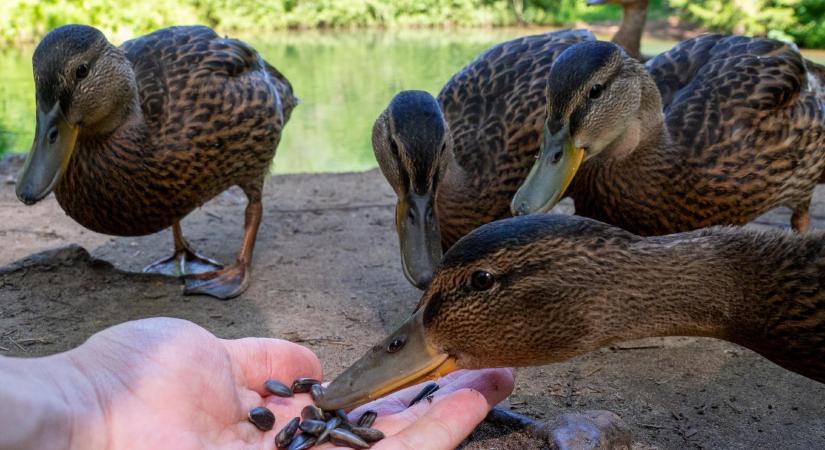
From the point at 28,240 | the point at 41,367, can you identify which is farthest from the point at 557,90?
the point at 28,240

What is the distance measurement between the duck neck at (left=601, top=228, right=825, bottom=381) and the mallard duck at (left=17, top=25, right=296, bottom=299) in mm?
2540

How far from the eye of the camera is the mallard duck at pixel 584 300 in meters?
2.27

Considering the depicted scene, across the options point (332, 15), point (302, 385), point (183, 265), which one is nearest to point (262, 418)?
point (302, 385)

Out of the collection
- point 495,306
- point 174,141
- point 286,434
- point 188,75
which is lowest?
point 286,434

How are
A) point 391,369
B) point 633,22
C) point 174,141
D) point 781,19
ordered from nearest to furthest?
1. point 391,369
2. point 174,141
3. point 633,22
4. point 781,19

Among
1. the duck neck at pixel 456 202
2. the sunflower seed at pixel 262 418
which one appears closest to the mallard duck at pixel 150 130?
the duck neck at pixel 456 202

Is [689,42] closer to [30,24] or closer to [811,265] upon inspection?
[811,265]

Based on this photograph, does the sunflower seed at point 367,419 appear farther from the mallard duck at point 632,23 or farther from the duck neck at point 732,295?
the mallard duck at point 632,23

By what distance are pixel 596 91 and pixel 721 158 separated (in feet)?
2.06

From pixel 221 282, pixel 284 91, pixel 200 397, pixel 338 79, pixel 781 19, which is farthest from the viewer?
pixel 781 19

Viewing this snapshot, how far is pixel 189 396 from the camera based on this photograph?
234 cm

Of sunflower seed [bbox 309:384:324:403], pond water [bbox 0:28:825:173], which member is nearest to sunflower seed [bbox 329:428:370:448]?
sunflower seed [bbox 309:384:324:403]

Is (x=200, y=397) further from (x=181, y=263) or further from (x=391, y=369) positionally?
(x=181, y=263)

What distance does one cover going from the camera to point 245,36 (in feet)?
48.1
